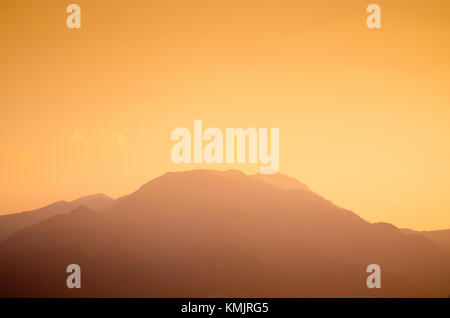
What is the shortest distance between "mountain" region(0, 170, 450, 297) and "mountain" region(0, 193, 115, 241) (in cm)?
338

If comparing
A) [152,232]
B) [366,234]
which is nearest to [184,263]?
[152,232]

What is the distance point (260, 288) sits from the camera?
44.3 meters

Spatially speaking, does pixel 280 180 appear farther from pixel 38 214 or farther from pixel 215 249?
pixel 38 214

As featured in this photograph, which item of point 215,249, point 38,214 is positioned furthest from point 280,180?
point 38,214

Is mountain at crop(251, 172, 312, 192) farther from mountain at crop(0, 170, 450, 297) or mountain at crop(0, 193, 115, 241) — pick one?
mountain at crop(0, 193, 115, 241)

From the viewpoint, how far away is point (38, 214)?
225 feet

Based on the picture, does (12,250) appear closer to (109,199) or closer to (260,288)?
(109,199)

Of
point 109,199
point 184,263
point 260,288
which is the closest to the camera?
point 260,288

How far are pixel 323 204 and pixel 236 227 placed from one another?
2135cm

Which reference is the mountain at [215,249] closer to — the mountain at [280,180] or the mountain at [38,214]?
the mountain at [38,214]

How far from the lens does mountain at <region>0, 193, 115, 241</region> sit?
6044cm

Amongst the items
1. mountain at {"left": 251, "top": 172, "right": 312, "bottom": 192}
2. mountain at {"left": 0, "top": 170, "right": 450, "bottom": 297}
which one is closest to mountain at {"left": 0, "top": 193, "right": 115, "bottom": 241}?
mountain at {"left": 0, "top": 170, "right": 450, "bottom": 297}

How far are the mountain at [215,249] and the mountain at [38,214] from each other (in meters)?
3.38

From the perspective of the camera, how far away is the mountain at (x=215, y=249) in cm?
4403
